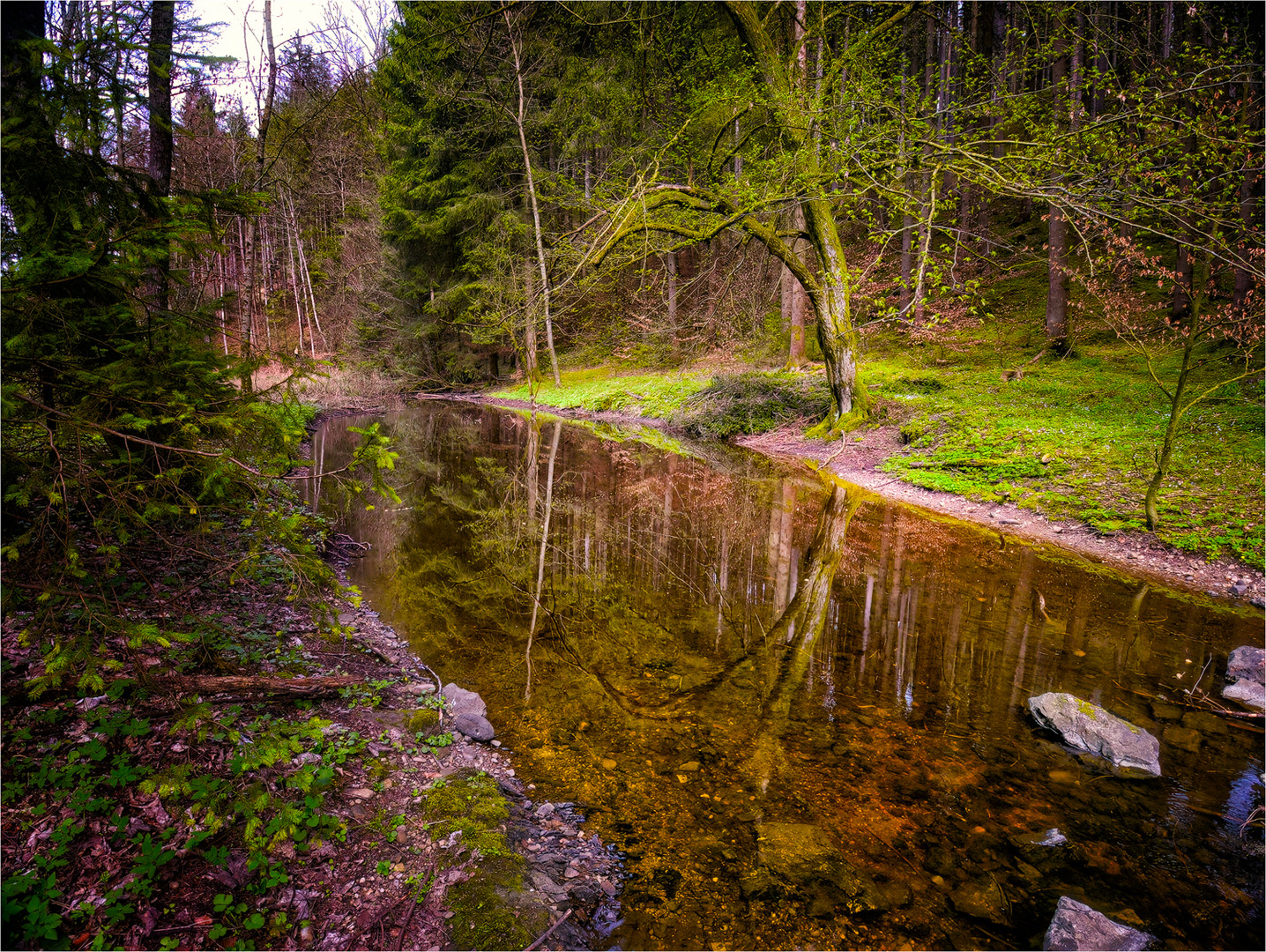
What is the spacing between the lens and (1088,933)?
8.28 feet

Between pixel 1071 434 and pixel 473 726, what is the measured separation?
35.9ft

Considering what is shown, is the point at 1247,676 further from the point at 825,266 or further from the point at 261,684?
the point at 825,266

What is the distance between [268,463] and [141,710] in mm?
1392

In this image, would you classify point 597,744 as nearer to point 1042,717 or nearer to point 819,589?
point 1042,717

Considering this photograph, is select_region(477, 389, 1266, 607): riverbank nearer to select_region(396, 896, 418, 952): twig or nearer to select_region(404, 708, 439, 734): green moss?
select_region(404, 708, 439, 734): green moss

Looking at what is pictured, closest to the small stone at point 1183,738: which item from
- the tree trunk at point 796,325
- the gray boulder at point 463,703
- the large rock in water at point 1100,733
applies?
the large rock in water at point 1100,733

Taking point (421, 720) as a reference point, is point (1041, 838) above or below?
below

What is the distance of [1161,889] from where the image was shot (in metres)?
2.88

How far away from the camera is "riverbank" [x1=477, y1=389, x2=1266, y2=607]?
6438 mm

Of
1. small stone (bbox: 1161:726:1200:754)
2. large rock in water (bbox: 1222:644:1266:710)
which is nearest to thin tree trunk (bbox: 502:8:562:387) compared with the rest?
small stone (bbox: 1161:726:1200:754)

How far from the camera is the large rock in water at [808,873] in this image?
2.80 m

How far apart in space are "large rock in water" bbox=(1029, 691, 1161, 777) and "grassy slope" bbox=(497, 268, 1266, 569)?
437 centimetres

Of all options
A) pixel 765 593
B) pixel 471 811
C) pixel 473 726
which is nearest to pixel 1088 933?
pixel 471 811

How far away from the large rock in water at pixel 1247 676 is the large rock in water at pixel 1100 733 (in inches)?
43.9
